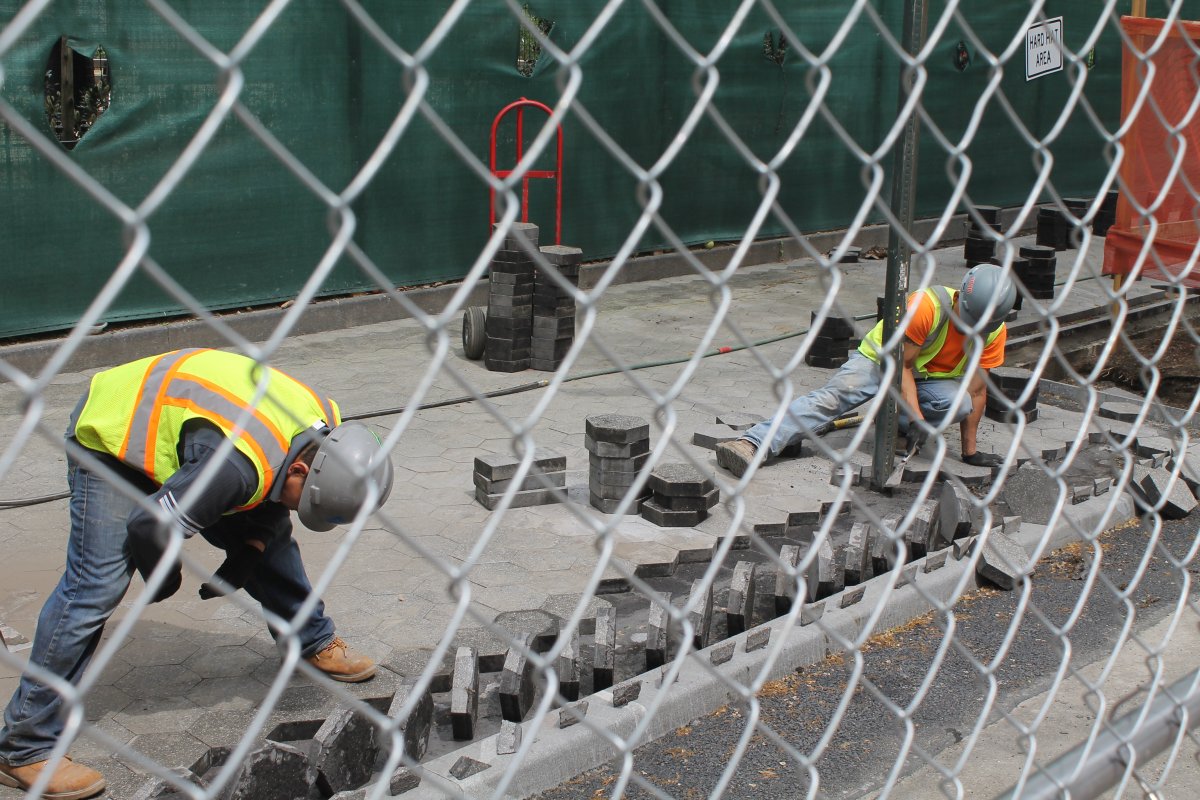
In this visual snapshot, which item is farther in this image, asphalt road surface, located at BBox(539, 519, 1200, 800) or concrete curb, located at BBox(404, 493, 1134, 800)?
asphalt road surface, located at BBox(539, 519, 1200, 800)

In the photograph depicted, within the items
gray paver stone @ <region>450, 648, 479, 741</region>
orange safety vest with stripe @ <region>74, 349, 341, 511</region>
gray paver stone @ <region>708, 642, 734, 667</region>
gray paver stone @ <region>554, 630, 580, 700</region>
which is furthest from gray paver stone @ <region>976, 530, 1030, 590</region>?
orange safety vest with stripe @ <region>74, 349, 341, 511</region>

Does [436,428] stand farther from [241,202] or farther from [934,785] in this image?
[934,785]

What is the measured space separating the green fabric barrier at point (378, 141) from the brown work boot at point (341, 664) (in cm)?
288

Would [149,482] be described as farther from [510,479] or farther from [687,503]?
[687,503]

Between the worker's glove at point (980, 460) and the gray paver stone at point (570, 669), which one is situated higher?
the gray paver stone at point (570, 669)

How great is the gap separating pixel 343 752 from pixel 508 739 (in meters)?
0.47

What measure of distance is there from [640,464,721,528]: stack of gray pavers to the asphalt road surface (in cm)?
123

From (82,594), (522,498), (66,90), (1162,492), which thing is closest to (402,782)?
(82,594)

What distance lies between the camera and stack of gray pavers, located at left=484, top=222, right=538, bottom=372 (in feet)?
25.8

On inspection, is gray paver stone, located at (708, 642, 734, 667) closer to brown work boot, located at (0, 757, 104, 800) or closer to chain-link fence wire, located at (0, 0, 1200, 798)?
chain-link fence wire, located at (0, 0, 1200, 798)

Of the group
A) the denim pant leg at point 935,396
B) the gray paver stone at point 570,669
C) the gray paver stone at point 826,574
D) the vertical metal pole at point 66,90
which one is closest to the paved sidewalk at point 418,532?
the gray paver stone at point 570,669

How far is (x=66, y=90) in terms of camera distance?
24.3ft

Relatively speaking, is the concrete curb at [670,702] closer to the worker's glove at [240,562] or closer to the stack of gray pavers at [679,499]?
the worker's glove at [240,562]

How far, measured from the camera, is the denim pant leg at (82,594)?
3446mm
